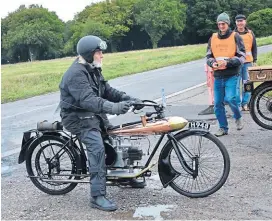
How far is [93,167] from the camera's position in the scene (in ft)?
18.2

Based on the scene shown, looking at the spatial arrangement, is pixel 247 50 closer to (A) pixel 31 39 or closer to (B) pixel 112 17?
(A) pixel 31 39

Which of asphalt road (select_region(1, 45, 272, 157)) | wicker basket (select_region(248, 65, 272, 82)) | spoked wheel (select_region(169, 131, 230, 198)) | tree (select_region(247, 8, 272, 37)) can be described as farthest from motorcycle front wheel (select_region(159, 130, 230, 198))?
tree (select_region(247, 8, 272, 37))

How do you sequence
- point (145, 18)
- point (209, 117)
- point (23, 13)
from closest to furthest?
point (209, 117)
point (145, 18)
point (23, 13)

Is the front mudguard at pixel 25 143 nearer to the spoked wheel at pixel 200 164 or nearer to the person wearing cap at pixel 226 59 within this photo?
the spoked wheel at pixel 200 164

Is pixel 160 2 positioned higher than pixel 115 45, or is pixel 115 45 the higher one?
pixel 160 2

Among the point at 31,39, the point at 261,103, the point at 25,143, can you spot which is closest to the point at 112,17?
the point at 31,39

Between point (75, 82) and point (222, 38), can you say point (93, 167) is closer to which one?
point (75, 82)

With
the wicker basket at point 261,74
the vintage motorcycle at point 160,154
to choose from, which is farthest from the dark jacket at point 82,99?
the wicker basket at point 261,74

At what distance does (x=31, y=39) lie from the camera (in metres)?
94.1

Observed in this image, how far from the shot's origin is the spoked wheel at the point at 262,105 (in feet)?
29.6

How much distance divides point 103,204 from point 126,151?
0.66 metres

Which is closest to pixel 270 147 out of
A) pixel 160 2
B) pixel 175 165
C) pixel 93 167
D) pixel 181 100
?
pixel 175 165

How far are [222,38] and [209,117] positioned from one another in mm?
2628

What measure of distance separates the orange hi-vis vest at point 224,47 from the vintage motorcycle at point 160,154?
2930 millimetres
